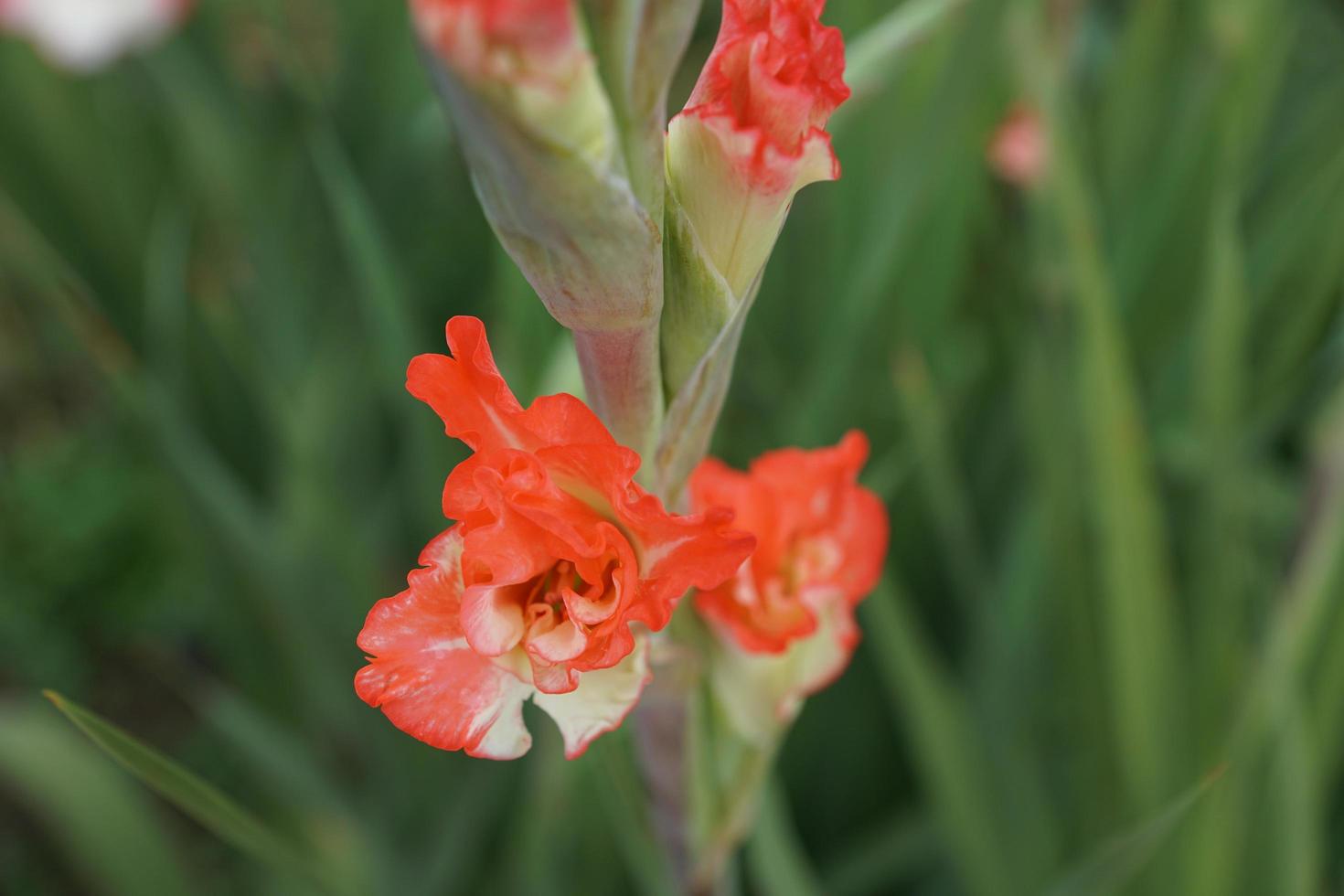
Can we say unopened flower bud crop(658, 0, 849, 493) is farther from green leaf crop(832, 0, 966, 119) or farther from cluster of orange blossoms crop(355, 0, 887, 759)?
green leaf crop(832, 0, 966, 119)

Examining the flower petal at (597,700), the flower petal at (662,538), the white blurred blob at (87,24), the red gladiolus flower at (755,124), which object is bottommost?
the flower petal at (597,700)

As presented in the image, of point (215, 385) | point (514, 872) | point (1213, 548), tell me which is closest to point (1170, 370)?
point (1213, 548)

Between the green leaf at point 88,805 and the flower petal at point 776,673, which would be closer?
the flower petal at point 776,673

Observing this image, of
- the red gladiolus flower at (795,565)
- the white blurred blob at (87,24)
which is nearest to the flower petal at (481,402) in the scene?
the red gladiolus flower at (795,565)

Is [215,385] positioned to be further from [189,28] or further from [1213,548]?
[1213,548]

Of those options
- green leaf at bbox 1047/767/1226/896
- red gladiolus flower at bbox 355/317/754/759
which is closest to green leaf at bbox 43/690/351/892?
red gladiolus flower at bbox 355/317/754/759

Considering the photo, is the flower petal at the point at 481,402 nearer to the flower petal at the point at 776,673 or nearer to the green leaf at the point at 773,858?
the flower petal at the point at 776,673

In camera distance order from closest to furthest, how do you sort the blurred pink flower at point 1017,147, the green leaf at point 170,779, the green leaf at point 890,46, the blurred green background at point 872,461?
1. the green leaf at point 170,779
2. the green leaf at point 890,46
3. the blurred green background at point 872,461
4. the blurred pink flower at point 1017,147
